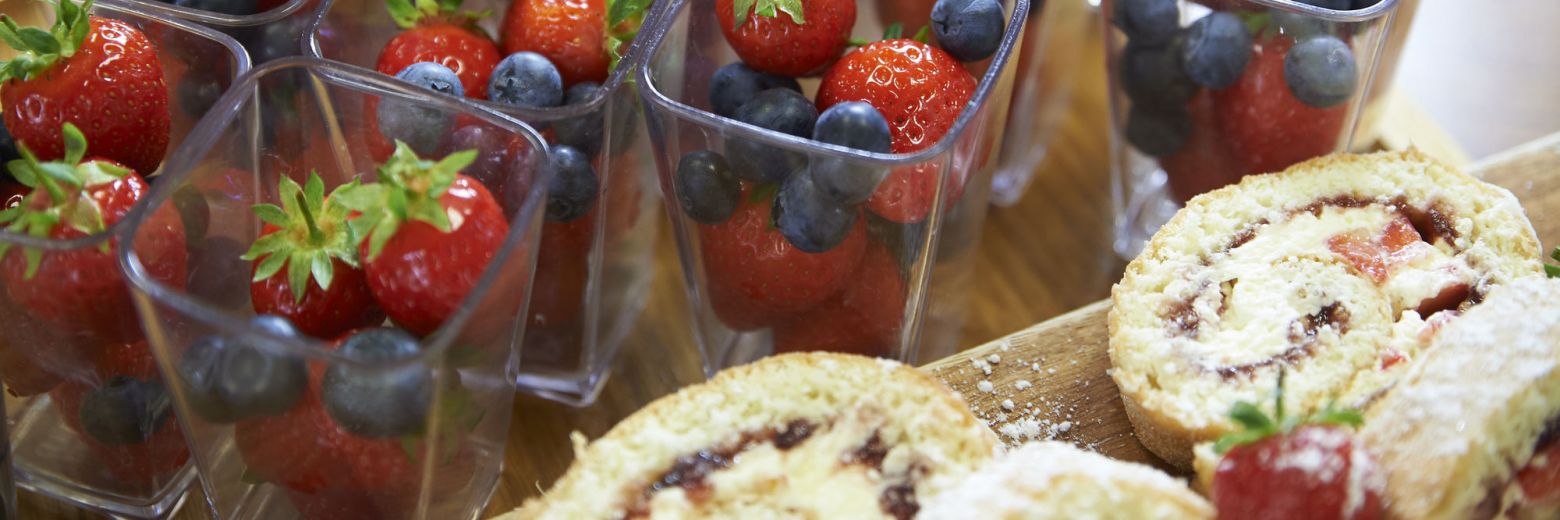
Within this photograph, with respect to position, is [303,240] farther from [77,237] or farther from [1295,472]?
[1295,472]

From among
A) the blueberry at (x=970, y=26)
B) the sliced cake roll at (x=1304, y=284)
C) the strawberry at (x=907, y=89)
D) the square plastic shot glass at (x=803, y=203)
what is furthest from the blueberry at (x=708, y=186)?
the sliced cake roll at (x=1304, y=284)

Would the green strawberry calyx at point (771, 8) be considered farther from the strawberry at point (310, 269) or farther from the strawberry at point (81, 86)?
the strawberry at point (81, 86)

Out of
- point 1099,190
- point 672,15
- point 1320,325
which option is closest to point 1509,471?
point 1320,325

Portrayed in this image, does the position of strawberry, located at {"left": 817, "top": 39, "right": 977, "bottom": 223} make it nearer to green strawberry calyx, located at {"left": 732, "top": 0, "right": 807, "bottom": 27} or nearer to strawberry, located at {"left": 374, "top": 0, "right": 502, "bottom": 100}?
green strawberry calyx, located at {"left": 732, "top": 0, "right": 807, "bottom": 27}

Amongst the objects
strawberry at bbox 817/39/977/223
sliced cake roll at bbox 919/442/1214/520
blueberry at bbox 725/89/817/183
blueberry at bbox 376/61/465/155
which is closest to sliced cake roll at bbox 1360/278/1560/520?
sliced cake roll at bbox 919/442/1214/520

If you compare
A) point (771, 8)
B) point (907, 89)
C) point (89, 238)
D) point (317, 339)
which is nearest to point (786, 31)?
point (771, 8)

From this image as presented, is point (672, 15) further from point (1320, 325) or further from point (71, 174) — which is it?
point (1320, 325)
